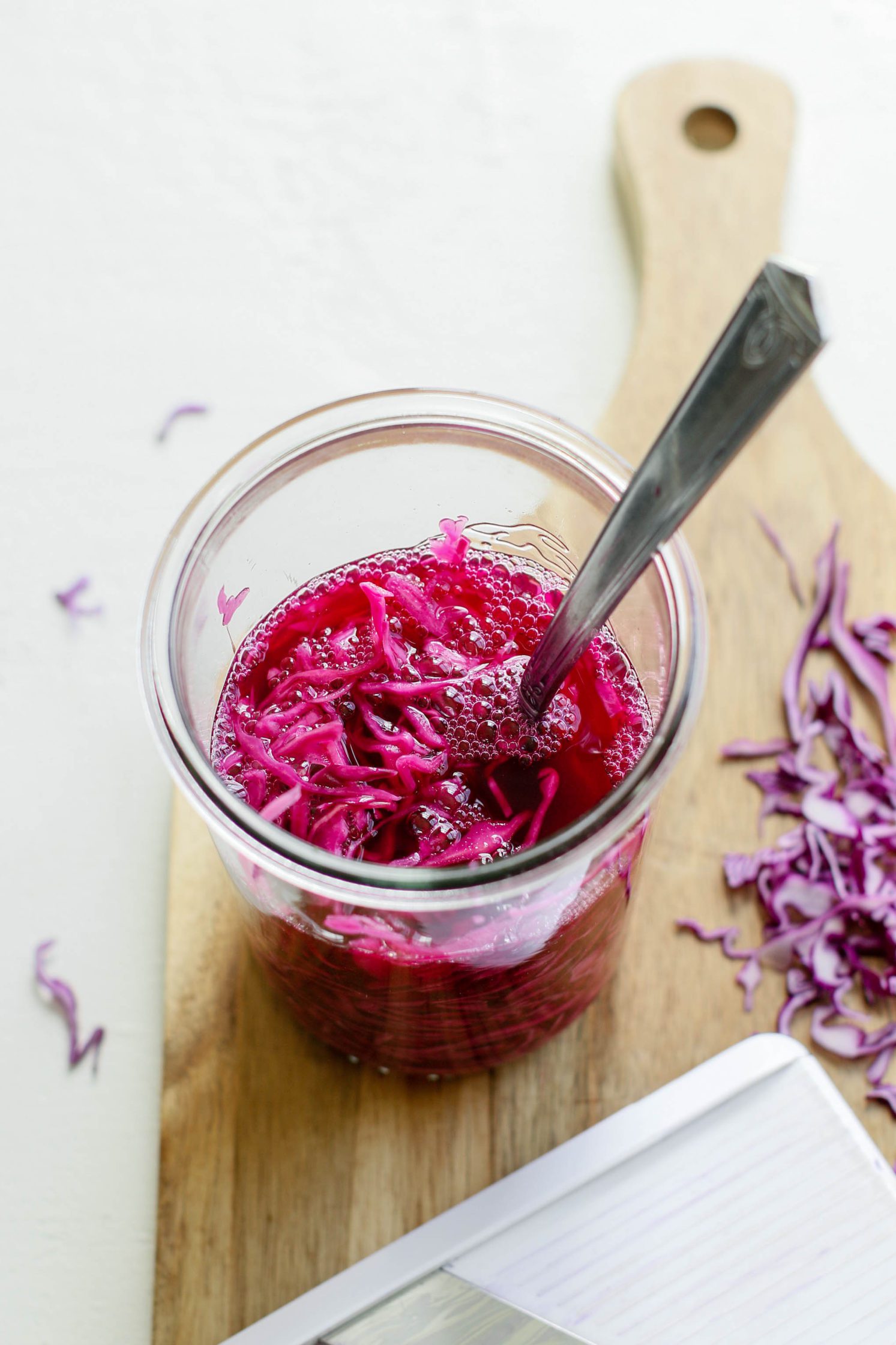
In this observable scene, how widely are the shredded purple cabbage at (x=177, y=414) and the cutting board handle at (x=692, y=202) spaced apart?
489mm

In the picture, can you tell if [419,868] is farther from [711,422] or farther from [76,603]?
[76,603]

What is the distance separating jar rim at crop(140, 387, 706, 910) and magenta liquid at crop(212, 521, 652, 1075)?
0.15 ft

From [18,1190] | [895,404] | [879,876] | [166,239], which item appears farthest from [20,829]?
[895,404]

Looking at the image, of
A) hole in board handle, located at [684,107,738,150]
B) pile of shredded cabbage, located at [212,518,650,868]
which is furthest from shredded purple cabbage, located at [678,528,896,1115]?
hole in board handle, located at [684,107,738,150]

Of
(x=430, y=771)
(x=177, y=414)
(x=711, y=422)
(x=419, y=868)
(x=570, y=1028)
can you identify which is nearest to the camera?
(x=711, y=422)

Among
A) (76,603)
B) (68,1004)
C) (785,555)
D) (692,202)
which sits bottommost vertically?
(68,1004)

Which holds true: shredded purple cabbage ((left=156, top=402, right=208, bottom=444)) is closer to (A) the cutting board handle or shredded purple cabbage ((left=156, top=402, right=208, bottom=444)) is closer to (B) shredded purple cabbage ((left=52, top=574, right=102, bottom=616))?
(B) shredded purple cabbage ((left=52, top=574, right=102, bottom=616))

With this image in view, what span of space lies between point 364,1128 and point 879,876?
0.53 meters

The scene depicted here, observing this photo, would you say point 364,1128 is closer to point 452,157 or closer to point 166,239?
point 166,239

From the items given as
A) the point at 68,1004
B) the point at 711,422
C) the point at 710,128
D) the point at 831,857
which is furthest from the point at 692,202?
the point at 68,1004

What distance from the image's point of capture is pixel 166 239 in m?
1.57

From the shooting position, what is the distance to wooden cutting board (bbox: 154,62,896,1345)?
3.54ft

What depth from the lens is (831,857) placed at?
→ 120cm

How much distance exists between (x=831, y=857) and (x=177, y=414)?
88 cm
